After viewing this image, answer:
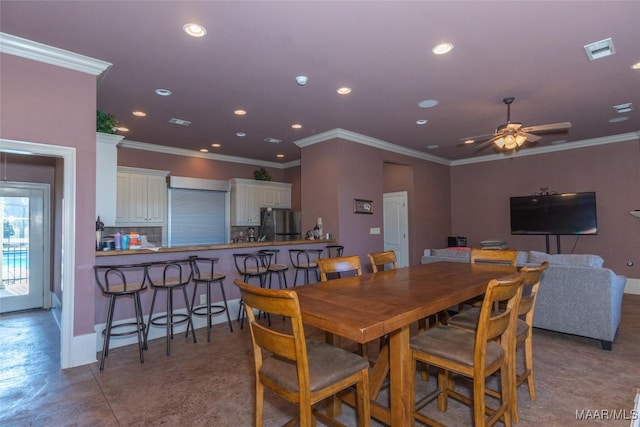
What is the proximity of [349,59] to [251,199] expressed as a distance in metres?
4.53

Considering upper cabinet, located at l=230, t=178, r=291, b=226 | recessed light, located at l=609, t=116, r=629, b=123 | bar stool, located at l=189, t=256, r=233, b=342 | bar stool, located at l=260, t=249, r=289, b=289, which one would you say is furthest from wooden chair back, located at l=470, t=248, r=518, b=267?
upper cabinet, located at l=230, t=178, r=291, b=226

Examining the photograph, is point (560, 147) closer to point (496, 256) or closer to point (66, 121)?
point (496, 256)

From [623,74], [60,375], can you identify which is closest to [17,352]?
[60,375]

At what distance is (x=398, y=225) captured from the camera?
7.40 meters

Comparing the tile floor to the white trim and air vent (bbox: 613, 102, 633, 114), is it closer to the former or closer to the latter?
the white trim

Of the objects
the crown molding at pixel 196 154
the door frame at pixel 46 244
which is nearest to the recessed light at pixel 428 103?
the crown molding at pixel 196 154

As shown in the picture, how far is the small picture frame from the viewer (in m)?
5.55

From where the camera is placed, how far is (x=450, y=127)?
523cm

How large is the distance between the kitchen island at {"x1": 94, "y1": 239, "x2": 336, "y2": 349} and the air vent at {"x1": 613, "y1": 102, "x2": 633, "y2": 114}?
441 cm

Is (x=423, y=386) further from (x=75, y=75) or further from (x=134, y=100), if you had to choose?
(x=134, y=100)

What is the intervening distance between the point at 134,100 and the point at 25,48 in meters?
1.24

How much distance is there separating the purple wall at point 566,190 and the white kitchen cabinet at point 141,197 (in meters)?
6.41

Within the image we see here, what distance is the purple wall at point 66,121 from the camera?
2717 millimetres

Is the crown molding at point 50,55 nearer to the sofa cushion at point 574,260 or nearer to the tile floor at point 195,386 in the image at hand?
the tile floor at point 195,386
